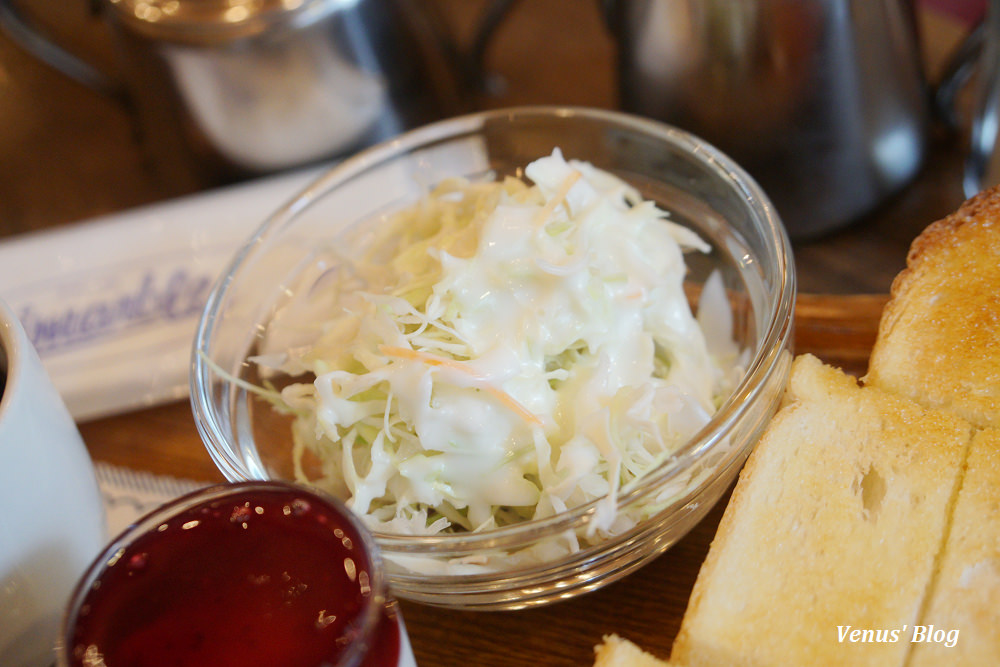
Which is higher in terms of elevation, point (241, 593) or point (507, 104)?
point (241, 593)

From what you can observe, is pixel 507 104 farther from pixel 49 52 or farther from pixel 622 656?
pixel 622 656

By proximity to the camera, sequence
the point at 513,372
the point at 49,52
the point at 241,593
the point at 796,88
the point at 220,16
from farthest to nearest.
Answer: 1. the point at 49,52
2. the point at 220,16
3. the point at 796,88
4. the point at 513,372
5. the point at 241,593

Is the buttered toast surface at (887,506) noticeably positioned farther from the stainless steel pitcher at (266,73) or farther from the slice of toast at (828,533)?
the stainless steel pitcher at (266,73)

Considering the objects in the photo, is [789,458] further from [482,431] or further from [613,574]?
[482,431]

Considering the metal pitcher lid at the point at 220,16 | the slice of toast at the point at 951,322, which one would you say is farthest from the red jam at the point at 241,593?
the metal pitcher lid at the point at 220,16

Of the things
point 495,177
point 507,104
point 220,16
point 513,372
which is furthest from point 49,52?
point 513,372

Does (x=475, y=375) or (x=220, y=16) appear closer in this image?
(x=475, y=375)

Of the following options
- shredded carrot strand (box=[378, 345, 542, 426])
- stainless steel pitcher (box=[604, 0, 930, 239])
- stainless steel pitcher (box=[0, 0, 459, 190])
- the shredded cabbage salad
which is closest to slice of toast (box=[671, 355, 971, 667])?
the shredded cabbage salad
